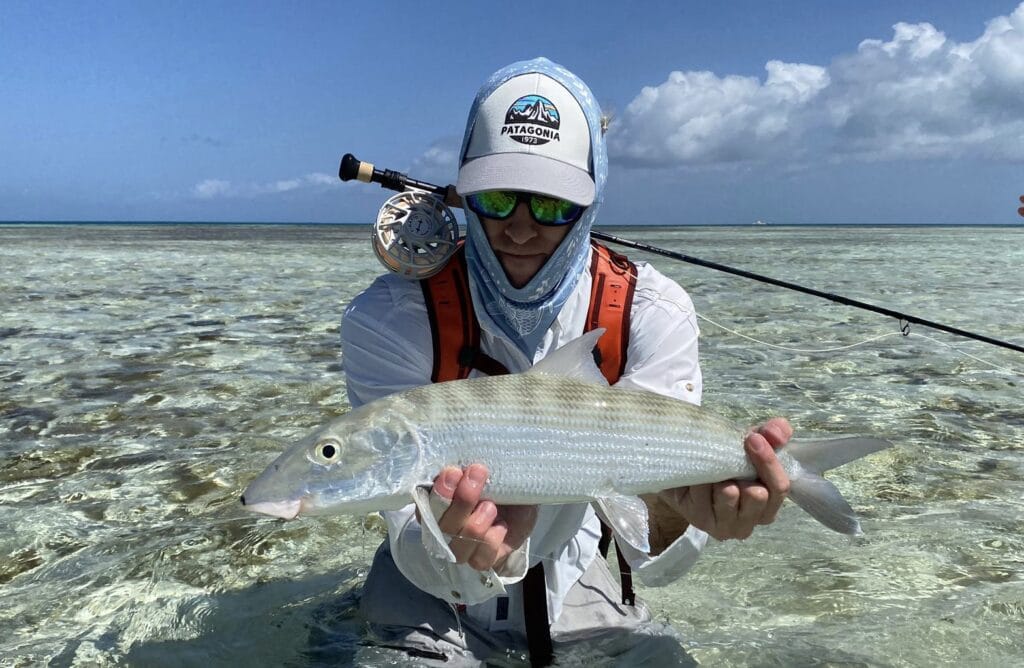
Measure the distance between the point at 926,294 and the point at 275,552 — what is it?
50.4 feet

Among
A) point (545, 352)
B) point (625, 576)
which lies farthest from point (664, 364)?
point (625, 576)

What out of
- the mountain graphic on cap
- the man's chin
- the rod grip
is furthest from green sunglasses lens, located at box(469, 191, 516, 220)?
the rod grip

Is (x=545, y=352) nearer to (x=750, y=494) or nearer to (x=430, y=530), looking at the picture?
(x=750, y=494)

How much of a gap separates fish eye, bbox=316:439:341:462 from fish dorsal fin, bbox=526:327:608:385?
2.34ft

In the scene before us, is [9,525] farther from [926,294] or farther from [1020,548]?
[926,294]

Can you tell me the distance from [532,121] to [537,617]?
1.96 meters

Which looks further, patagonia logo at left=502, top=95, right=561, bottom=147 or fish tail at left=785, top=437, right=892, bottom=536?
patagonia logo at left=502, top=95, right=561, bottom=147

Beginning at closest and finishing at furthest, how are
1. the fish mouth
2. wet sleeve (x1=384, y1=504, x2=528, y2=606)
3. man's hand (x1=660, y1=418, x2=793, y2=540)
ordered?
the fish mouth → man's hand (x1=660, y1=418, x2=793, y2=540) → wet sleeve (x1=384, y1=504, x2=528, y2=606)

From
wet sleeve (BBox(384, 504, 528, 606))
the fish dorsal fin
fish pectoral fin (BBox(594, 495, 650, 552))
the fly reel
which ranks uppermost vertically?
the fly reel

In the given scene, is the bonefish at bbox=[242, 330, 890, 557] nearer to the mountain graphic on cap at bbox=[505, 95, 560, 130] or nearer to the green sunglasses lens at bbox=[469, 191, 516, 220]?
the green sunglasses lens at bbox=[469, 191, 516, 220]

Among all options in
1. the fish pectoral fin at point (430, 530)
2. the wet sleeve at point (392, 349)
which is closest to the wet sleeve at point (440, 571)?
the wet sleeve at point (392, 349)

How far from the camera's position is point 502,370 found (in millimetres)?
3199

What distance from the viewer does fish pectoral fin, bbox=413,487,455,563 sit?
234cm

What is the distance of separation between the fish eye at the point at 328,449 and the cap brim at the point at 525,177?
3.54ft
